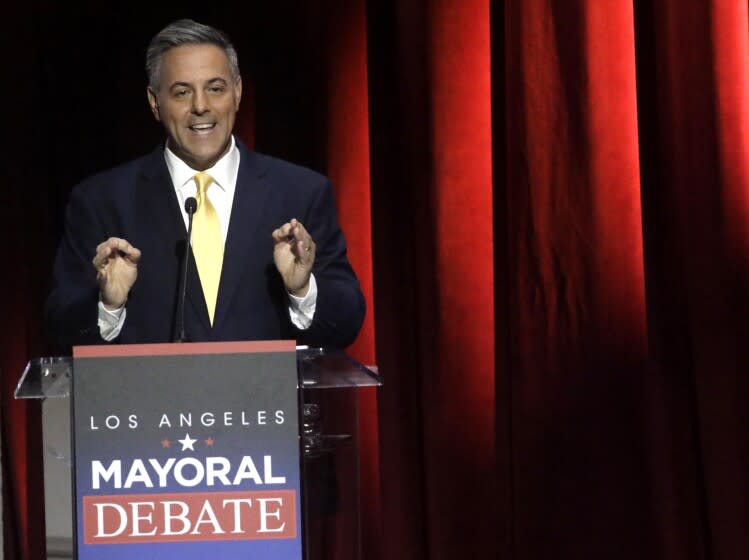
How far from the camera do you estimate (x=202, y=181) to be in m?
2.49

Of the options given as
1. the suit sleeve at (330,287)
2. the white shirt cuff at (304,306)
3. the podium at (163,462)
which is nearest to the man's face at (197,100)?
the suit sleeve at (330,287)

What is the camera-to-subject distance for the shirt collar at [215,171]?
8.21ft

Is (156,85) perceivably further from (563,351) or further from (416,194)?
(563,351)

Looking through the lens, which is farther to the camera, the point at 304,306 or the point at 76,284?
the point at 76,284

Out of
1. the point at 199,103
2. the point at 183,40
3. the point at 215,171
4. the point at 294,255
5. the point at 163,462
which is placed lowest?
the point at 163,462

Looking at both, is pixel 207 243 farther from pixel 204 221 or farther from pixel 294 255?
pixel 294 255

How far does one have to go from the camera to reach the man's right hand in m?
1.77

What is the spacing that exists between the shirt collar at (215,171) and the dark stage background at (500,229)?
0.56 m

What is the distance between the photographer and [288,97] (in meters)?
3.31

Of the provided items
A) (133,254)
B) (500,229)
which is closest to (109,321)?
(133,254)

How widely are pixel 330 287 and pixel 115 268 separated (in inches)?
22.8

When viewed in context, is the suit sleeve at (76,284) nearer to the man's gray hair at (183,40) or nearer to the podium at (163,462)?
the man's gray hair at (183,40)

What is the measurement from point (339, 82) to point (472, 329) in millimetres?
844

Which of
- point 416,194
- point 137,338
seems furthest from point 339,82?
point 137,338
